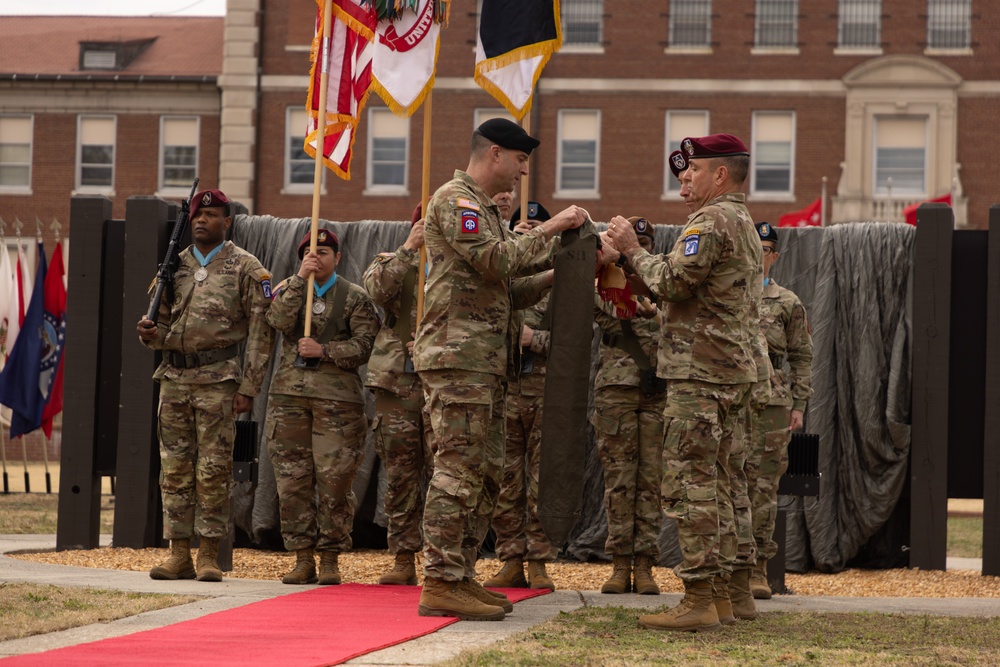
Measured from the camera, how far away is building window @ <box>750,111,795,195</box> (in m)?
33.7

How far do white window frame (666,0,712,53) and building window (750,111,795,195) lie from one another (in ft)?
6.98

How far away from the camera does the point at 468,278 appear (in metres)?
6.56

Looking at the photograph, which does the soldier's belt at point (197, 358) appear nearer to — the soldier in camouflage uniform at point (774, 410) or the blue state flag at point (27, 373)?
the soldier in camouflage uniform at point (774, 410)

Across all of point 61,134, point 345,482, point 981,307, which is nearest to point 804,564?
point 981,307

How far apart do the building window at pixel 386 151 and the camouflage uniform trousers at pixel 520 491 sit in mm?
26307

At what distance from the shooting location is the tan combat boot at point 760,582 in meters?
8.06

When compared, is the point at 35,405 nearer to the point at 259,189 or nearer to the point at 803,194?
the point at 259,189

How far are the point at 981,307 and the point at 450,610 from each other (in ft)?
17.9

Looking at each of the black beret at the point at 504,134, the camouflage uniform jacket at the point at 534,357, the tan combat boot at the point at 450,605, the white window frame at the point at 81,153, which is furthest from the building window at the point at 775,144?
the tan combat boot at the point at 450,605

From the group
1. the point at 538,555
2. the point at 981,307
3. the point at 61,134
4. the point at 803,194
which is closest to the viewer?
the point at 538,555

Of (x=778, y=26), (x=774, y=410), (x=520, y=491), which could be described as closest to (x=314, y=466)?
(x=520, y=491)

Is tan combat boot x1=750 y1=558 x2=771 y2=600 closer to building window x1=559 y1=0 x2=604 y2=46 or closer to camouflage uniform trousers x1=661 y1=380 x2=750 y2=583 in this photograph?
camouflage uniform trousers x1=661 y1=380 x2=750 y2=583

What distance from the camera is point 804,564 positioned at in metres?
10.5

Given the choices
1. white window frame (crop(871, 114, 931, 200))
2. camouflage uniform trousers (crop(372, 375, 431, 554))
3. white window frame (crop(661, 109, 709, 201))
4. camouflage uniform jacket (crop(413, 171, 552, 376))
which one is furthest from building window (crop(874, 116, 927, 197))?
camouflage uniform jacket (crop(413, 171, 552, 376))
